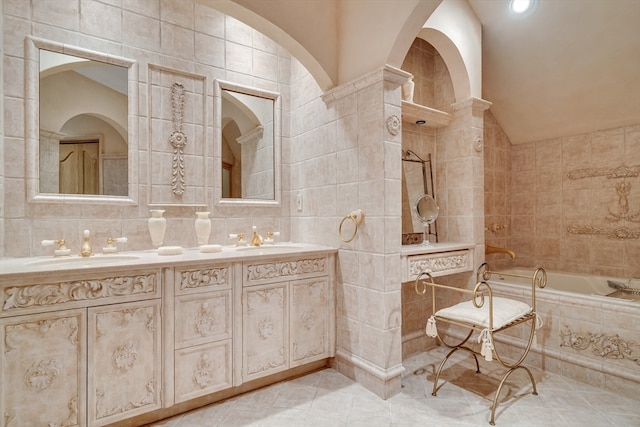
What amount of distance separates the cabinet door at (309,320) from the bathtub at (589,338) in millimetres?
1511

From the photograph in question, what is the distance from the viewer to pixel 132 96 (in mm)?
2232

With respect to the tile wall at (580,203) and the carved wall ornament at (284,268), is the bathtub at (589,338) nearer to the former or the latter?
the tile wall at (580,203)

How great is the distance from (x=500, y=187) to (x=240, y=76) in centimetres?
294

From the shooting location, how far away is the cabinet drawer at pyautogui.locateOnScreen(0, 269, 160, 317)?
1414mm

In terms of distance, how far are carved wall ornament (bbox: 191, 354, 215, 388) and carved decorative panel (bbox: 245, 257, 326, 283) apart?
0.51 meters

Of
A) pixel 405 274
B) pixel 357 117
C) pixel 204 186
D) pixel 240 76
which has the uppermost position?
pixel 240 76

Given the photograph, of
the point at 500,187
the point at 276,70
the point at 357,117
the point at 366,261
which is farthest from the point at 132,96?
the point at 500,187

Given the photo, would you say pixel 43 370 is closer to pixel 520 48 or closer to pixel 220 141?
pixel 220 141

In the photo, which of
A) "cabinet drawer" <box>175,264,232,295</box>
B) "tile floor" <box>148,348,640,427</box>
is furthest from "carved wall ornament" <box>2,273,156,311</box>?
"tile floor" <box>148,348,640,427</box>

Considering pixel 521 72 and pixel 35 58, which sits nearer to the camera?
pixel 35 58

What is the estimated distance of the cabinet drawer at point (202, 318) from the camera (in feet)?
5.92

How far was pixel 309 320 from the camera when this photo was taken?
228 cm

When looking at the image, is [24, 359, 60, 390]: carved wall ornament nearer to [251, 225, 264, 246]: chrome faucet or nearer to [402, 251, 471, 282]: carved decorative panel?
[251, 225, 264, 246]: chrome faucet

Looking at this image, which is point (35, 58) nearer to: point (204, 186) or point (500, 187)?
point (204, 186)
